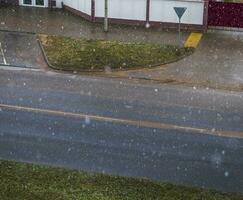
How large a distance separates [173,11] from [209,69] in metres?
5.06

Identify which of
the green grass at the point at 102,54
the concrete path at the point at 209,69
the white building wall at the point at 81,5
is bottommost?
the concrete path at the point at 209,69

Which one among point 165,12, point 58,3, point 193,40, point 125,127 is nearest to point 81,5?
point 58,3

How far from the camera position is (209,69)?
21.1m

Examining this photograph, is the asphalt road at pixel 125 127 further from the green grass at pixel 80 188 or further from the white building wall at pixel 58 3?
the white building wall at pixel 58 3

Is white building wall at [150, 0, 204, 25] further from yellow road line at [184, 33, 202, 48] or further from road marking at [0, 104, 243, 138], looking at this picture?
road marking at [0, 104, 243, 138]

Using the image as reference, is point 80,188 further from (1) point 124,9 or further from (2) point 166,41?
(1) point 124,9

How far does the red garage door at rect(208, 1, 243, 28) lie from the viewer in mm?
25062

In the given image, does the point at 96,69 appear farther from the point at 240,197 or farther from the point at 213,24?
the point at 240,197

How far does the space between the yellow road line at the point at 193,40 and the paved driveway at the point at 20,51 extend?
5.72 metres

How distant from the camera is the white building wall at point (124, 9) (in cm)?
2580

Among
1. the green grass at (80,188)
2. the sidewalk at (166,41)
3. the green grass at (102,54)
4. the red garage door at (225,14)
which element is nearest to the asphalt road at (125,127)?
the green grass at (80,188)

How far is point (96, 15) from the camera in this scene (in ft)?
86.2

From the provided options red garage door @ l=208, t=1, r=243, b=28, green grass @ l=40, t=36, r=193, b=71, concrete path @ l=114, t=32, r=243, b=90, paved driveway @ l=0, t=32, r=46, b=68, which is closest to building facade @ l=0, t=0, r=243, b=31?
red garage door @ l=208, t=1, r=243, b=28

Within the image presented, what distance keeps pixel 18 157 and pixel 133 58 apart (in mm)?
8492
